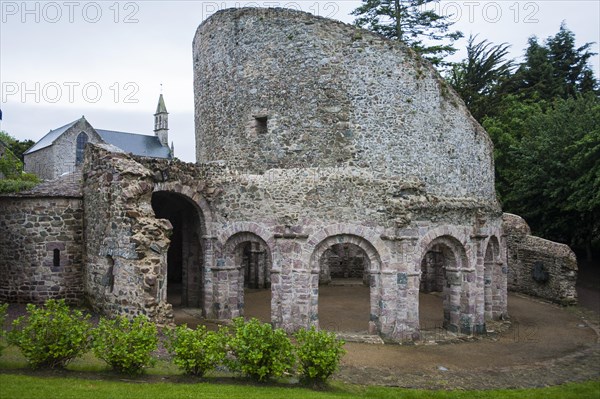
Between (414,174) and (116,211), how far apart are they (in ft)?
31.5

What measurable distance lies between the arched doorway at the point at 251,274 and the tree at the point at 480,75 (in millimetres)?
19686

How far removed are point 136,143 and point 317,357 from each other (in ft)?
158

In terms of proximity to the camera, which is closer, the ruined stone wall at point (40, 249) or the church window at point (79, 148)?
the ruined stone wall at point (40, 249)

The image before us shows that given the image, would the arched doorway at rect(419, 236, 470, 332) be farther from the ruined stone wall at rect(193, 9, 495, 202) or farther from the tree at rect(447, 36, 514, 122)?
the tree at rect(447, 36, 514, 122)

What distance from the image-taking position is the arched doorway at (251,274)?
16766 mm

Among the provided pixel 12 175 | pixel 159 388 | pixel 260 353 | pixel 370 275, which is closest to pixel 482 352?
pixel 370 275

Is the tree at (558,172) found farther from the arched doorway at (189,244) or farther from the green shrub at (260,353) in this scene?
the green shrub at (260,353)

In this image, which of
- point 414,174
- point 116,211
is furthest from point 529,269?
point 116,211

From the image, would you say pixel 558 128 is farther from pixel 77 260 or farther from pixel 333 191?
pixel 77 260

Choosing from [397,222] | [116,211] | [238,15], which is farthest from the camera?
[238,15]

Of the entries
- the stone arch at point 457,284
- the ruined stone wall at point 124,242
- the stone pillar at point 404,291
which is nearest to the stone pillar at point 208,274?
the ruined stone wall at point 124,242

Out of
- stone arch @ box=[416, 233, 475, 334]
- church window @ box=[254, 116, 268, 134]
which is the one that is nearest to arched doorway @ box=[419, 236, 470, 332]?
stone arch @ box=[416, 233, 475, 334]

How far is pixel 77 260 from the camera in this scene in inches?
623

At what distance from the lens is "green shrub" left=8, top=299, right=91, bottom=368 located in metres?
8.90
